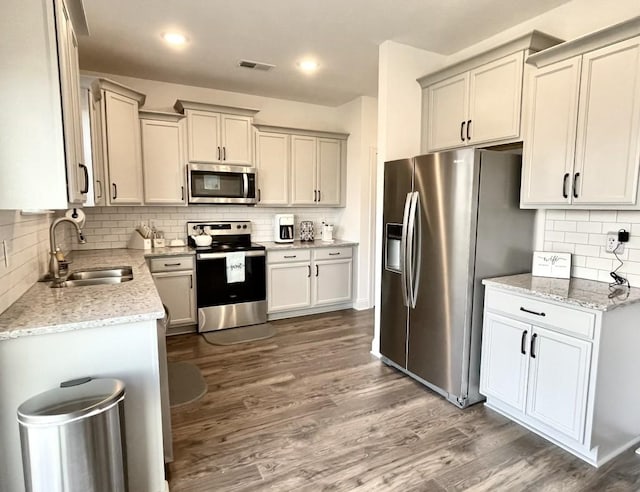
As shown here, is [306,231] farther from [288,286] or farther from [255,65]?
[255,65]

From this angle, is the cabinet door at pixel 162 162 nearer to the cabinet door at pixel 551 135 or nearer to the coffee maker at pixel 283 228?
the coffee maker at pixel 283 228

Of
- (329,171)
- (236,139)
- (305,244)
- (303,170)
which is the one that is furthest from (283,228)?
(236,139)

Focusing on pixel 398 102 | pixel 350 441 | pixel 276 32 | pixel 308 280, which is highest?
pixel 276 32

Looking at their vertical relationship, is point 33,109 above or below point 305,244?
above

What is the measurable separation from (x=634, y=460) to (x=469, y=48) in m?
3.17

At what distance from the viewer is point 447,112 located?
305 cm

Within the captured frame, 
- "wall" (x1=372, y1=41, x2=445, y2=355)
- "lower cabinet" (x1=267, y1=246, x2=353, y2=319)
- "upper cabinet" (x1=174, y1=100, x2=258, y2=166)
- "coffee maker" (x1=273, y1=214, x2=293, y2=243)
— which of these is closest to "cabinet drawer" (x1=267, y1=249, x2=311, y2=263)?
"lower cabinet" (x1=267, y1=246, x2=353, y2=319)

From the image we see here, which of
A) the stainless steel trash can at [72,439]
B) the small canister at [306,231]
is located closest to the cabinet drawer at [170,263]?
the small canister at [306,231]

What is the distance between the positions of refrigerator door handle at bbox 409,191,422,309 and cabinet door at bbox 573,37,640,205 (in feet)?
3.21

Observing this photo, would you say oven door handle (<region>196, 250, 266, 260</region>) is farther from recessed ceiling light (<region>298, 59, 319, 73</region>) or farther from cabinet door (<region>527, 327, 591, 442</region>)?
cabinet door (<region>527, 327, 591, 442</region>)

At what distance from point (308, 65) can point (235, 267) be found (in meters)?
2.20

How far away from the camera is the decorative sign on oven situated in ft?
8.07

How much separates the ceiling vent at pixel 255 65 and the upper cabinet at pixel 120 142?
3.40ft

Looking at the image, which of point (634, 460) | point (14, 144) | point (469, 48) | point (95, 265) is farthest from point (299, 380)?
point (469, 48)
